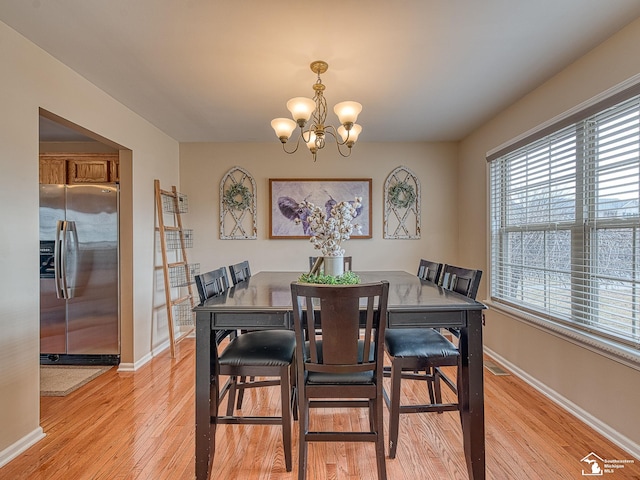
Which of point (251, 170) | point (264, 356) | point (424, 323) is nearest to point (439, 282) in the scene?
point (424, 323)

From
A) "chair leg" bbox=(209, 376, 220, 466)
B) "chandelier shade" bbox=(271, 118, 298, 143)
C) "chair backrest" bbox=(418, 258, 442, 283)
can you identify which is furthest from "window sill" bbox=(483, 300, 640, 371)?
"chandelier shade" bbox=(271, 118, 298, 143)

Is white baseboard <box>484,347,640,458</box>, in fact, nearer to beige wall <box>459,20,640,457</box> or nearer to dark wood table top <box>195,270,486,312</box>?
beige wall <box>459,20,640,457</box>

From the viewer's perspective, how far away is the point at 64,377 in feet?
9.97

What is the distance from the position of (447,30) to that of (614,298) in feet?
6.14

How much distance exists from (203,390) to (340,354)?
70 cm

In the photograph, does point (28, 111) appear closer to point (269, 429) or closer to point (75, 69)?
point (75, 69)

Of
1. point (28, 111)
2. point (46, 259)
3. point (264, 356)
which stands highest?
point (28, 111)

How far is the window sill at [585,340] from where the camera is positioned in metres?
1.93

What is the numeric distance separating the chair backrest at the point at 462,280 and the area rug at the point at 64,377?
3.03 m

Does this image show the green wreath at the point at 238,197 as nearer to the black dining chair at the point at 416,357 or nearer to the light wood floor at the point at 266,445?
the light wood floor at the point at 266,445

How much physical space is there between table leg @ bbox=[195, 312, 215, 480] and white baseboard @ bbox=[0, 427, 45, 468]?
1.13 metres

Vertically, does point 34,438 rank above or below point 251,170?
below

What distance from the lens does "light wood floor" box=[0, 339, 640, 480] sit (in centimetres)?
178

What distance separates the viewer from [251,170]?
14.1 ft
